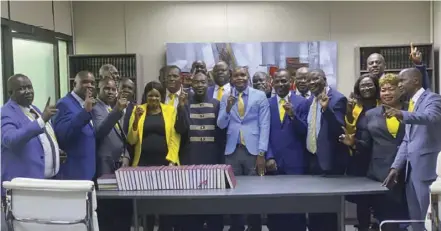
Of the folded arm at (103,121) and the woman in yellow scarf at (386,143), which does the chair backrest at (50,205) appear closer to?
the folded arm at (103,121)

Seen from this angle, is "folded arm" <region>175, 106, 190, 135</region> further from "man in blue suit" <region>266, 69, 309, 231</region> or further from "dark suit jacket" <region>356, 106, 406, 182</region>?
"dark suit jacket" <region>356, 106, 406, 182</region>

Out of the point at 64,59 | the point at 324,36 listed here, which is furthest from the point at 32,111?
the point at 324,36

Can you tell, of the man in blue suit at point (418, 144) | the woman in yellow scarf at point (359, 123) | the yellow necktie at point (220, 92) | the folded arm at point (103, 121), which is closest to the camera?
the man in blue suit at point (418, 144)

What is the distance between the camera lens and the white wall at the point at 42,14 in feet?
16.8

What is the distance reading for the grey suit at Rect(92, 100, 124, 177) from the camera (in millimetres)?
3910

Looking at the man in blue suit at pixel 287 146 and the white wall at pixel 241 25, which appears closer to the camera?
the man in blue suit at pixel 287 146

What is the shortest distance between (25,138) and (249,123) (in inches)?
75.4

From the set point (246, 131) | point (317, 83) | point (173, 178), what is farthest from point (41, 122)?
point (317, 83)

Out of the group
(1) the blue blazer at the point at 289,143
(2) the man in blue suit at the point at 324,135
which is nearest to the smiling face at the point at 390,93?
(2) the man in blue suit at the point at 324,135

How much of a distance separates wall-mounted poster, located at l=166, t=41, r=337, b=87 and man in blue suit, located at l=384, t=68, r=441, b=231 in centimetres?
296

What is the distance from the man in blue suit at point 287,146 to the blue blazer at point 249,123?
0.34 ft

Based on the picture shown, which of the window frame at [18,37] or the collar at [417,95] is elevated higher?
the window frame at [18,37]

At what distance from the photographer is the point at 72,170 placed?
3803 millimetres

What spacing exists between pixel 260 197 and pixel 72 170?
1461 millimetres
